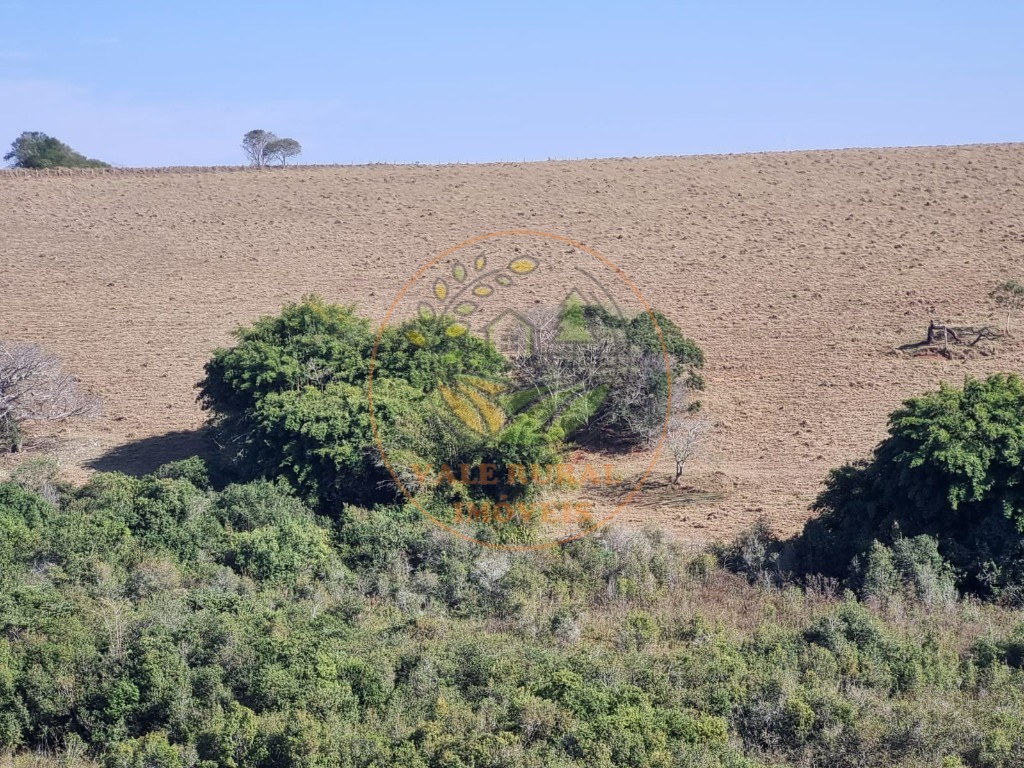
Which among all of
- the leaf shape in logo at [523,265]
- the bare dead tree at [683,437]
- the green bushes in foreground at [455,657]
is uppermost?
the leaf shape in logo at [523,265]

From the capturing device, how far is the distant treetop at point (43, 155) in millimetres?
55750

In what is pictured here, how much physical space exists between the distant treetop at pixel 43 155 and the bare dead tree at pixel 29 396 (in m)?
34.8

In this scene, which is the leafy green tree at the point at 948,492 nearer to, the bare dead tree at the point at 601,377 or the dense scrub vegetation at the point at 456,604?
the dense scrub vegetation at the point at 456,604

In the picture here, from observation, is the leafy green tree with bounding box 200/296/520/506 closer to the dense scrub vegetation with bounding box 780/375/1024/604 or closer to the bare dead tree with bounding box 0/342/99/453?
the bare dead tree with bounding box 0/342/99/453

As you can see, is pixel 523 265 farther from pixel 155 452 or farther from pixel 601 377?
pixel 155 452

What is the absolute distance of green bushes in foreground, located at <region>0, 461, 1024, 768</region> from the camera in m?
10.1

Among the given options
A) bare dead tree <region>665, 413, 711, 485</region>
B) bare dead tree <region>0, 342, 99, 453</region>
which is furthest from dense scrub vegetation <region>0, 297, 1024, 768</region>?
bare dead tree <region>0, 342, 99, 453</region>

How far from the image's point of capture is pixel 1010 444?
49.6 feet

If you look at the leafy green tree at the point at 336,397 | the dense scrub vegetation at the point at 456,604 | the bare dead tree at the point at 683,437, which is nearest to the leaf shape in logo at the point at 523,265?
the bare dead tree at the point at 683,437

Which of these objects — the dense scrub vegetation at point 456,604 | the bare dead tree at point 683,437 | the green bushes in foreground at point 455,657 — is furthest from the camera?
the bare dead tree at point 683,437

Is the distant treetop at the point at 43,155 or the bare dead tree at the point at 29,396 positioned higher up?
the distant treetop at the point at 43,155

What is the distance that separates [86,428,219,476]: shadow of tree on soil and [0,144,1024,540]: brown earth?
0.07 m

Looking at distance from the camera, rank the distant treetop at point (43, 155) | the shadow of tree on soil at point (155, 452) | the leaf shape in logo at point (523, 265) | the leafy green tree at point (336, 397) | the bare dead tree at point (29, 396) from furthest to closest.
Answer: the distant treetop at point (43, 155)
the leaf shape in logo at point (523, 265)
the bare dead tree at point (29, 396)
the shadow of tree on soil at point (155, 452)
the leafy green tree at point (336, 397)

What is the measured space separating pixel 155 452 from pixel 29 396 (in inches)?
117
